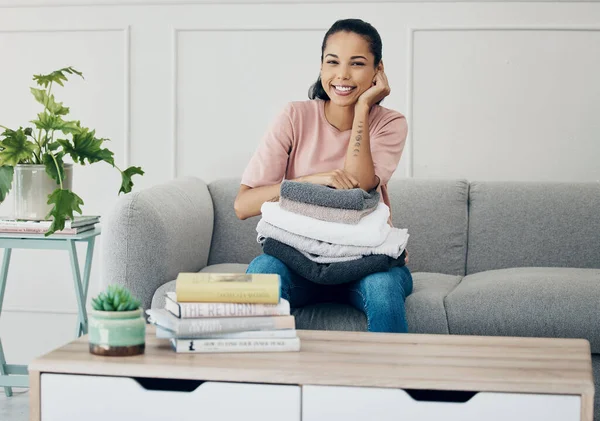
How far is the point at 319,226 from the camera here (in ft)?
6.43

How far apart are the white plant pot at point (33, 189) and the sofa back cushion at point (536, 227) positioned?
137 centimetres

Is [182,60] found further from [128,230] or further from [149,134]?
[128,230]

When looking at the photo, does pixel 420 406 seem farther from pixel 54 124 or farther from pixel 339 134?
pixel 54 124

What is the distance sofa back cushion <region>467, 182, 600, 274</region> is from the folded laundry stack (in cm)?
81

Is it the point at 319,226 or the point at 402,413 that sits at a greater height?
the point at 319,226

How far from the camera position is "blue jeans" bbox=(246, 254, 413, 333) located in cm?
193

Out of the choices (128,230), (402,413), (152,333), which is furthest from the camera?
(128,230)

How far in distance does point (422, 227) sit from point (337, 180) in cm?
75

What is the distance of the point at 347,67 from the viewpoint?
227cm

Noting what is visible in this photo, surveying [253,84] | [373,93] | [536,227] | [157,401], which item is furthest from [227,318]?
[253,84]

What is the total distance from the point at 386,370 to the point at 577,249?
64.7 inches

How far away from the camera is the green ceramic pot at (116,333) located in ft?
4.41

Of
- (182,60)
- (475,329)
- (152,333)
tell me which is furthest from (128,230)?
(182,60)

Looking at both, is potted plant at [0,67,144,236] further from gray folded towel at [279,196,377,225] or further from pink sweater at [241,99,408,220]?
gray folded towel at [279,196,377,225]
